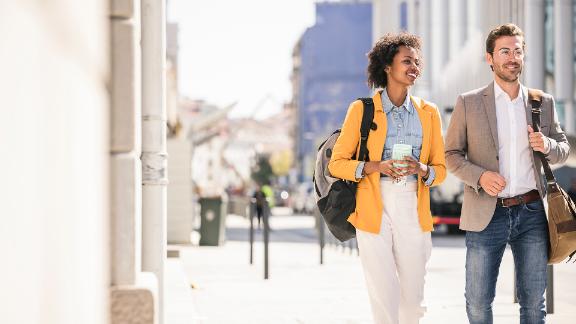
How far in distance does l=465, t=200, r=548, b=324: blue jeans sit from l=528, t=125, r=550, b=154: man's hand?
269 millimetres

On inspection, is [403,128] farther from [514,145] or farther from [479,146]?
[514,145]

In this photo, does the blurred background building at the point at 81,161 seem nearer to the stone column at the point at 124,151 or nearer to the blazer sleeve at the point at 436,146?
the stone column at the point at 124,151

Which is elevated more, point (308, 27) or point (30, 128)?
point (308, 27)

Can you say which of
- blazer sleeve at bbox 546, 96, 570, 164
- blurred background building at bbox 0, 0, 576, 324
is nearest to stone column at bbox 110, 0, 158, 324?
blurred background building at bbox 0, 0, 576, 324

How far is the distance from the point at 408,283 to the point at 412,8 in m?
50.2

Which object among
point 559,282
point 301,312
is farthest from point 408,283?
point 559,282

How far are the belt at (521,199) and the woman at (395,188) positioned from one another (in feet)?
1.10

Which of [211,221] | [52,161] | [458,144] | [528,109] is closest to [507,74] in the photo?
[528,109]

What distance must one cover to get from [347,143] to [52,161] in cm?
250

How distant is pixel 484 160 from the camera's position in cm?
554

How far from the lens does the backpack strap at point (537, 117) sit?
5379 millimetres

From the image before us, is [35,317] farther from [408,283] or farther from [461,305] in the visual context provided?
[461,305]

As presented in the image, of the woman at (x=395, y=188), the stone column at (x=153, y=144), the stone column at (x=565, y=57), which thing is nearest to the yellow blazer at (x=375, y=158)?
the woman at (x=395, y=188)

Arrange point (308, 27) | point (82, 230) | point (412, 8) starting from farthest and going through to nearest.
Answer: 1. point (308, 27)
2. point (412, 8)
3. point (82, 230)
